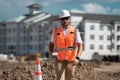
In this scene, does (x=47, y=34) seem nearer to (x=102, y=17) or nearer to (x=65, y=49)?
(x=102, y=17)

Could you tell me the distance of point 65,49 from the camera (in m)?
8.05

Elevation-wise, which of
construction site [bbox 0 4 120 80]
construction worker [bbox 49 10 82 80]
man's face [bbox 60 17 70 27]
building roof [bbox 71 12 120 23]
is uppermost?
man's face [bbox 60 17 70 27]

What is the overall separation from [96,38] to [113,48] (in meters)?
4.86

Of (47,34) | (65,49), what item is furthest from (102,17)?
(65,49)

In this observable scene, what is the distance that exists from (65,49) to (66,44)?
0.35 ft

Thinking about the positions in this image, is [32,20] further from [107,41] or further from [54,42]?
[54,42]

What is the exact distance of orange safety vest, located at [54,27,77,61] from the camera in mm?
8031

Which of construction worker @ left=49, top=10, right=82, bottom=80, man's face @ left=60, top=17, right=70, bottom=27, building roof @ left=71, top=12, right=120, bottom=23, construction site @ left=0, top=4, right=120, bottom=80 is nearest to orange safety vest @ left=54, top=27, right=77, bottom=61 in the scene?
construction worker @ left=49, top=10, right=82, bottom=80

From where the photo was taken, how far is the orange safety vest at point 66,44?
8031mm

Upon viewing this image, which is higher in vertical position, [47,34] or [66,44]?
[66,44]

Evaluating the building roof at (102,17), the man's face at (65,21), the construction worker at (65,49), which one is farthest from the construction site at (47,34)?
the man's face at (65,21)

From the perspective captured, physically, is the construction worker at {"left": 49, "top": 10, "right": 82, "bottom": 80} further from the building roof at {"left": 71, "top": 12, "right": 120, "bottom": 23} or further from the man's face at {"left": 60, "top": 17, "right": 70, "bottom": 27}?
the building roof at {"left": 71, "top": 12, "right": 120, "bottom": 23}

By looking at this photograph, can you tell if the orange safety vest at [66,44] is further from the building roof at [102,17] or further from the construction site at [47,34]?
the building roof at [102,17]

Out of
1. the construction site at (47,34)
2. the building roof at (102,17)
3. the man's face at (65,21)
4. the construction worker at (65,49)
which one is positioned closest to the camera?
the man's face at (65,21)
